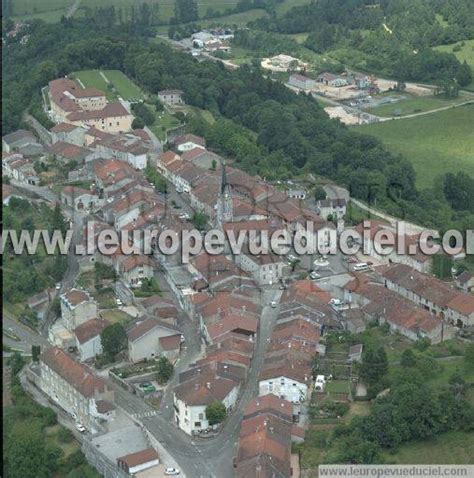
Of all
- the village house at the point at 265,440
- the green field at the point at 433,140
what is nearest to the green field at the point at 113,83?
the green field at the point at 433,140

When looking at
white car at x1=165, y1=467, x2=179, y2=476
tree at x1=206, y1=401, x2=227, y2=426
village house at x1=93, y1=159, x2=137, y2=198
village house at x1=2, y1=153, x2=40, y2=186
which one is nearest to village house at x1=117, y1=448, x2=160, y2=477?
white car at x1=165, y1=467, x2=179, y2=476

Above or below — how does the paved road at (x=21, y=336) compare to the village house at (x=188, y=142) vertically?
below

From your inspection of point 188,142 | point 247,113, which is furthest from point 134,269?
point 247,113

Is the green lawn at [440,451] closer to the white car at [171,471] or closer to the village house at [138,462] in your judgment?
the white car at [171,471]

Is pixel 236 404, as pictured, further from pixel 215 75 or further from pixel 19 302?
pixel 215 75

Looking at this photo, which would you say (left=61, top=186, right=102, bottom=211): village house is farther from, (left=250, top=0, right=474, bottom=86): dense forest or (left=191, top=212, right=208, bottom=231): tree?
(left=250, top=0, right=474, bottom=86): dense forest

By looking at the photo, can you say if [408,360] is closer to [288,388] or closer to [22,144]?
[288,388]
